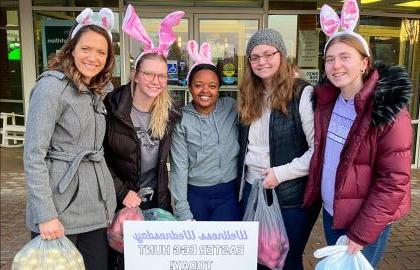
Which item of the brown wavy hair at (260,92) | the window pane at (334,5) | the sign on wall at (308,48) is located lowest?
the brown wavy hair at (260,92)

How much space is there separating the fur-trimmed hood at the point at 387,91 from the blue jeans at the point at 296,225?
2.86 ft

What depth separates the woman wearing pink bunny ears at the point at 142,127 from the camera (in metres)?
2.62

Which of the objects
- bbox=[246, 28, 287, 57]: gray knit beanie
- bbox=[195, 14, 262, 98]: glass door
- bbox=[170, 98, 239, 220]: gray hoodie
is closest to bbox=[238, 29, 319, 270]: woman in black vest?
bbox=[246, 28, 287, 57]: gray knit beanie

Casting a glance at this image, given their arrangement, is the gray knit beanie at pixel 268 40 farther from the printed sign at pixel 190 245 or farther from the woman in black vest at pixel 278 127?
the printed sign at pixel 190 245

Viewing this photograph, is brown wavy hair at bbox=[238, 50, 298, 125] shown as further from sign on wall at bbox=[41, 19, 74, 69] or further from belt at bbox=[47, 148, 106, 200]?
sign on wall at bbox=[41, 19, 74, 69]

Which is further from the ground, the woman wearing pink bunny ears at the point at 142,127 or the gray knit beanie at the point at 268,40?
the gray knit beanie at the point at 268,40

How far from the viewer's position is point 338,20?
95.8 inches

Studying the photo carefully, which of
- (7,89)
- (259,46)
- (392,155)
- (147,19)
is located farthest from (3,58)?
(392,155)

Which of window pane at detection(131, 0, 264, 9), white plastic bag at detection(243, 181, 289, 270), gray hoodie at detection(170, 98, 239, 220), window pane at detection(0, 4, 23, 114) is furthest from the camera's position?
window pane at detection(0, 4, 23, 114)

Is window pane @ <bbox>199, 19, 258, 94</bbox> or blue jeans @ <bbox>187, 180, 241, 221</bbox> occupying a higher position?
window pane @ <bbox>199, 19, 258, 94</bbox>

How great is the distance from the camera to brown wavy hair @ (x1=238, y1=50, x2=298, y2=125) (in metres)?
2.62

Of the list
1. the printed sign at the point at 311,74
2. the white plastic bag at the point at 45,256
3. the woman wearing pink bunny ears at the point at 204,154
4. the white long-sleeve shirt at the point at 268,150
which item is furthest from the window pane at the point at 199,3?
the white plastic bag at the point at 45,256

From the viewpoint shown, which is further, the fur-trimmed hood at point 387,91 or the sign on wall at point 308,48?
the sign on wall at point 308,48

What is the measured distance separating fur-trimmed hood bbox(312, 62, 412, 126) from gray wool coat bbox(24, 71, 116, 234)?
1430 millimetres
